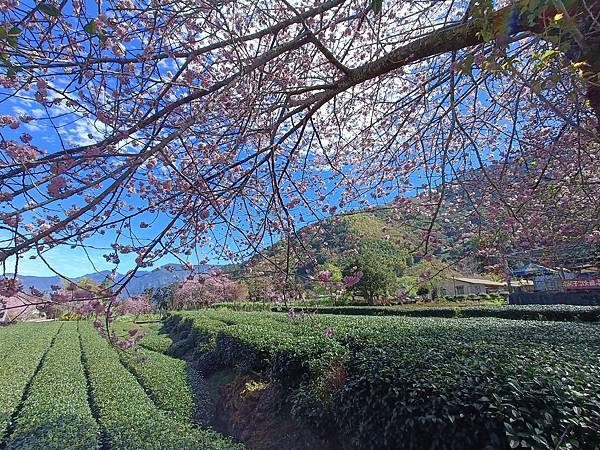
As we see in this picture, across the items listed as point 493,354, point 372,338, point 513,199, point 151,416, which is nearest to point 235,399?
point 151,416

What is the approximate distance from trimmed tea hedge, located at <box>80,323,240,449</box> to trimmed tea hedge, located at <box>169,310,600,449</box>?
1435 mm

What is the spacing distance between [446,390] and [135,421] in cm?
489

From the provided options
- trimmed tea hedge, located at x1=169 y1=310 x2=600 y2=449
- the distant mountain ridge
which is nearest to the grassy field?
the distant mountain ridge

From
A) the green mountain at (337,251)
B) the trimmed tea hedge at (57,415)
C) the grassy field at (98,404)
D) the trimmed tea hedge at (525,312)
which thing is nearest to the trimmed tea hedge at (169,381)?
the grassy field at (98,404)

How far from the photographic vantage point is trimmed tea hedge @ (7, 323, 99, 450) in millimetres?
4590

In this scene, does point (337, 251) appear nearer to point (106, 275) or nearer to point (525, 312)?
point (106, 275)

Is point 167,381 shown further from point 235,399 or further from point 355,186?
point 355,186

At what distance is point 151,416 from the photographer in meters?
5.67

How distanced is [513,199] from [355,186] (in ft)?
5.66

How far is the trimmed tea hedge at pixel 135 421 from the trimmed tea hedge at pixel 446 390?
56.5 inches

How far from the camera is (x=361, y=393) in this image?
3760 mm

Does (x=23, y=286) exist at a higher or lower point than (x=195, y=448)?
higher

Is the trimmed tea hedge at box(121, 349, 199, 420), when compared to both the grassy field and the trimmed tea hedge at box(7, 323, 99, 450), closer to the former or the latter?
the grassy field

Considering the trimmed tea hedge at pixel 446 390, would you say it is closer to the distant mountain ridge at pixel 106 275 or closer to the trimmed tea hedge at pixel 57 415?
the distant mountain ridge at pixel 106 275
